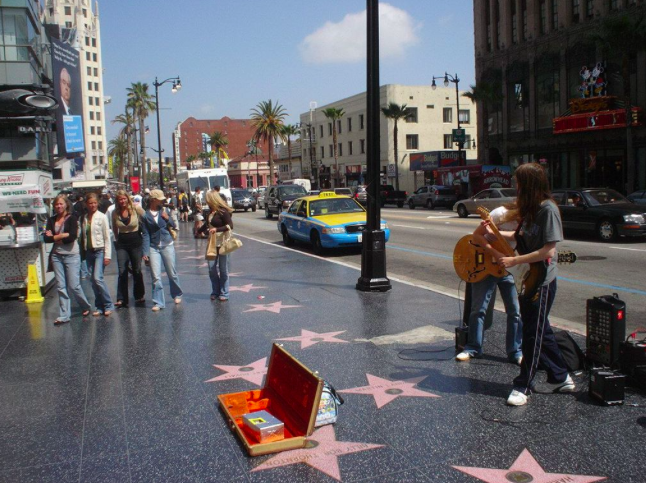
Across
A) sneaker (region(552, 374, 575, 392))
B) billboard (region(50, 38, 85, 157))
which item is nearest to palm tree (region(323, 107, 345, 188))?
billboard (region(50, 38, 85, 157))

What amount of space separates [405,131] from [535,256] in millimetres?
64118

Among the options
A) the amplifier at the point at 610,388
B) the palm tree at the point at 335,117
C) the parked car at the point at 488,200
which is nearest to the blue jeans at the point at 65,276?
the amplifier at the point at 610,388

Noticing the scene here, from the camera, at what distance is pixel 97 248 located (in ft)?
28.3

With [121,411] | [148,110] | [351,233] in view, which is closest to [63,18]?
[148,110]

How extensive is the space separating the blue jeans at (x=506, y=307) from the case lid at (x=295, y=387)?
212cm

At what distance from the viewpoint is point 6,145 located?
2870 cm

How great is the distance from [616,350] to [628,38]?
30161mm

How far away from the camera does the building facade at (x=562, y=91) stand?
32500 millimetres

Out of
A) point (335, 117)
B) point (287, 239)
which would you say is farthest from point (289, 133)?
point (287, 239)

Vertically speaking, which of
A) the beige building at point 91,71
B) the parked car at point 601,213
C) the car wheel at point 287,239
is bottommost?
the car wheel at point 287,239

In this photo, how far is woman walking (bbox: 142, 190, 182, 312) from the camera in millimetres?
9148

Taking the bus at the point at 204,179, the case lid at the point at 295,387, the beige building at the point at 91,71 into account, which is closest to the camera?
the case lid at the point at 295,387

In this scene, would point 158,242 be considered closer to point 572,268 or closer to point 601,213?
point 572,268

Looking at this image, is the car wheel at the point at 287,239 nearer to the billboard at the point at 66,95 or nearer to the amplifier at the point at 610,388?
the amplifier at the point at 610,388
